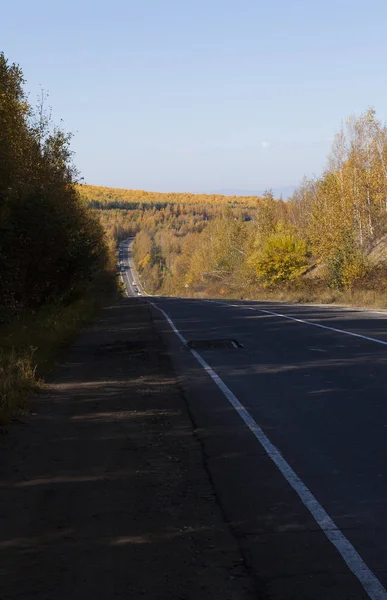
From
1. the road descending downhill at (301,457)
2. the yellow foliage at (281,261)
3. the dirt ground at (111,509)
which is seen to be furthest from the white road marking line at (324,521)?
the yellow foliage at (281,261)

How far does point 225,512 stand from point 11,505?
173 centimetres

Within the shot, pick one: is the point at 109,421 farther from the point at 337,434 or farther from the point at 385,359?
the point at 385,359

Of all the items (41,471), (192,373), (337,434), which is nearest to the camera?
(41,471)

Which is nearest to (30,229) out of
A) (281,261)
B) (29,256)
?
(29,256)

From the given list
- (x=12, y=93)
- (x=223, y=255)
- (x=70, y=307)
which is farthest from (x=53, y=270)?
(x=223, y=255)

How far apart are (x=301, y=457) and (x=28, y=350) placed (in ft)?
30.2

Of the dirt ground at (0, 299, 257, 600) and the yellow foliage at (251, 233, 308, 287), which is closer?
the dirt ground at (0, 299, 257, 600)

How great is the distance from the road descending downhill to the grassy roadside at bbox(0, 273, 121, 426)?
2.41 meters

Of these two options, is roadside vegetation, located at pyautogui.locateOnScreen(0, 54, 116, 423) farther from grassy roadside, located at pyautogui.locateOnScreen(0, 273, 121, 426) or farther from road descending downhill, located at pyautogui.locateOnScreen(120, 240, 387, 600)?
road descending downhill, located at pyautogui.locateOnScreen(120, 240, 387, 600)

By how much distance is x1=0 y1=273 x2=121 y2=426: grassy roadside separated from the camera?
33.6 ft

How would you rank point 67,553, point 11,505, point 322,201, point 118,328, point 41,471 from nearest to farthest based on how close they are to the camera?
point 67,553
point 11,505
point 41,471
point 118,328
point 322,201

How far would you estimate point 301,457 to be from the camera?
705 centimetres

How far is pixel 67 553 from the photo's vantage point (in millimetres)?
4852

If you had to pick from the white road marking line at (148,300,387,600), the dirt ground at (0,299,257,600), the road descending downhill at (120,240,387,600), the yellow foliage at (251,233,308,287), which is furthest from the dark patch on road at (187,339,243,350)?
the yellow foliage at (251,233,308,287)
